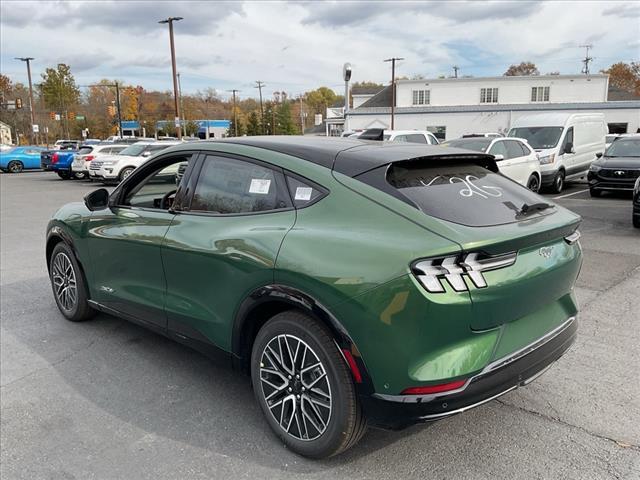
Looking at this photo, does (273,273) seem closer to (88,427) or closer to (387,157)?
(387,157)

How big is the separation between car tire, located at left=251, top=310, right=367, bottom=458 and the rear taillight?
22.6 inches

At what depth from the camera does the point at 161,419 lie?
3.16m

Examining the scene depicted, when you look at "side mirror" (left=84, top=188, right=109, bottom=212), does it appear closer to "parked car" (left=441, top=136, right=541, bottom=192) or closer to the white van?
"parked car" (left=441, top=136, right=541, bottom=192)

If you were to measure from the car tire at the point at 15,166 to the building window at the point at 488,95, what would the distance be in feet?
138

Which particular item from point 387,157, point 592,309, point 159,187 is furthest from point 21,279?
point 592,309

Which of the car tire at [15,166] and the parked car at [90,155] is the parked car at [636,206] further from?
the car tire at [15,166]

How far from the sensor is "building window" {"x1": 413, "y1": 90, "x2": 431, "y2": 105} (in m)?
53.2

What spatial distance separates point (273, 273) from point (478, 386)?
1.13 m

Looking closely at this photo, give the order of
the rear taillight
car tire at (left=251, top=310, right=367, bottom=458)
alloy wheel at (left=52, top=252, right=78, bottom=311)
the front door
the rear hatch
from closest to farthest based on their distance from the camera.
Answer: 1. the rear taillight
2. the rear hatch
3. car tire at (left=251, top=310, right=367, bottom=458)
4. the front door
5. alloy wheel at (left=52, top=252, right=78, bottom=311)

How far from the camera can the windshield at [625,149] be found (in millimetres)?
13390

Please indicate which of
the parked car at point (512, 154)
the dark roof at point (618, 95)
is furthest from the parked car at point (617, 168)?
the dark roof at point (618, 95)

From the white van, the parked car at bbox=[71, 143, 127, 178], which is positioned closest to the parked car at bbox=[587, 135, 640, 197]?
the white van

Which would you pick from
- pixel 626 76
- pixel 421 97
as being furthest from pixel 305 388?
pixel 626 76

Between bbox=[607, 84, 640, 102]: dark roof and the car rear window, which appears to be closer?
the car rear window
